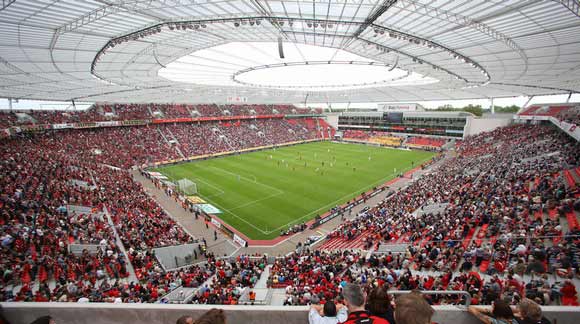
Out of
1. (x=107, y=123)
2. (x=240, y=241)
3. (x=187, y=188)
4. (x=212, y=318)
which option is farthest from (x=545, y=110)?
(x=107, y=123)

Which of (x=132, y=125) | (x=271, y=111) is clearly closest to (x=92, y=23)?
(x=132, y=125)

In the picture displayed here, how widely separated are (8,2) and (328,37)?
17.3 metres

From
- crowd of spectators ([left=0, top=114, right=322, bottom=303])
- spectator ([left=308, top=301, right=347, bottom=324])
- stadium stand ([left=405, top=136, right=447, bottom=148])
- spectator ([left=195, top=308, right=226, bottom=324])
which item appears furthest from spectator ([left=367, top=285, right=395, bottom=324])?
stadium stand ([left=405, top=136, right=447, bottom=148])

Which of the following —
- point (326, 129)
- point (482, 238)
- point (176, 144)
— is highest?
point (326, 129)

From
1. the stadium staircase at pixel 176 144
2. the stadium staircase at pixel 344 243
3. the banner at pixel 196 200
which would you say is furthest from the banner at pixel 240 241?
the stadium staircase at pixel 176 144

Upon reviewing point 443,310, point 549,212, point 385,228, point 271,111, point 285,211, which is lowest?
point 285,211

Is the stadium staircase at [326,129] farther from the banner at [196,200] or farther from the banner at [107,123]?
the banner at [196,200]

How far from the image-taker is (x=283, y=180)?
3294 centimetres

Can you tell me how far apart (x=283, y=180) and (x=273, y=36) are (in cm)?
1693

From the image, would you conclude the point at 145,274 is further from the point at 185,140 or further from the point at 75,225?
the point at 185,140

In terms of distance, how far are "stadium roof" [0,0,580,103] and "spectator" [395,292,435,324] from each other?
577 inches

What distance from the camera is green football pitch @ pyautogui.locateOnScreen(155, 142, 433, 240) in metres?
23.2

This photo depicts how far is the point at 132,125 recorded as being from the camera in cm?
4875

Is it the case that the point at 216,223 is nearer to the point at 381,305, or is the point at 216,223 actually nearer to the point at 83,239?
the point at 83,239
